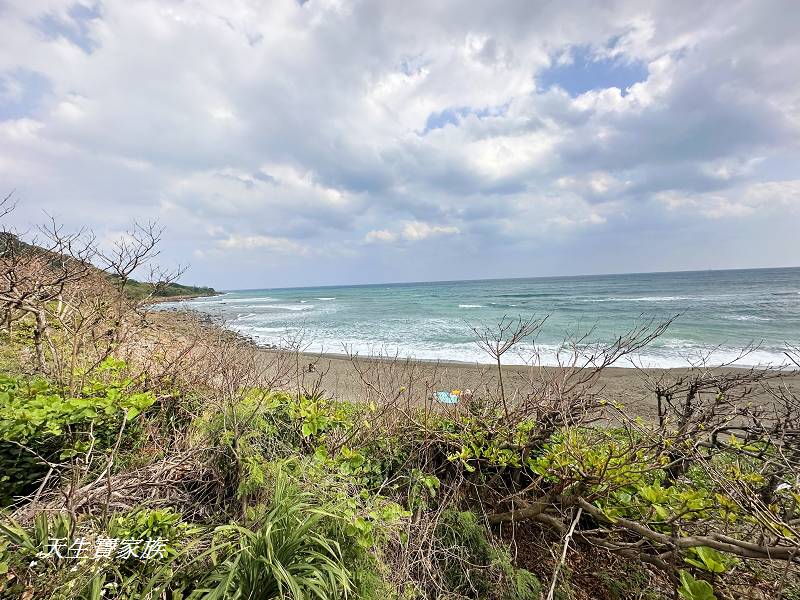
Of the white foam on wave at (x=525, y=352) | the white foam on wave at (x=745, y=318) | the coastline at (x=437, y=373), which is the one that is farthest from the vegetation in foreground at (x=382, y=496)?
the white foam on wave at (x=745, y=318)

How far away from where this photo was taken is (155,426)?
12.3ft

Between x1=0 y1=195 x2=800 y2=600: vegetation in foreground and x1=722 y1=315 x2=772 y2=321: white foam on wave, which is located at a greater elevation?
x1=0 y1=195 x2=800 y2=600: vegetation in foreground

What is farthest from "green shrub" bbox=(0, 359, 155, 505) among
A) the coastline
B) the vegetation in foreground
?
the coastline

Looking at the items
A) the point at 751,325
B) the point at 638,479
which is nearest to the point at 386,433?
the point at 638,479

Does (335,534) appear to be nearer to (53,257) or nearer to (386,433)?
(386,433)

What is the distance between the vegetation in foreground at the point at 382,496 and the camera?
2.11 meters

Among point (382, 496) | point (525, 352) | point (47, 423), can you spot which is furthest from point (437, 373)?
point (525, 352)

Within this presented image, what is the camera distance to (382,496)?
321cm

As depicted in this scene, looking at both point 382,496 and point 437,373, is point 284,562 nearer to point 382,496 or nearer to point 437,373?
point 382,496

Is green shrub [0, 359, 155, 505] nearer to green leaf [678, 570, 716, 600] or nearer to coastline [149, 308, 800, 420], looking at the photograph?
green leaf [678, 570, 716, 600]

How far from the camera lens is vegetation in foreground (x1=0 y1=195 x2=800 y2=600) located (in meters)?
2.11

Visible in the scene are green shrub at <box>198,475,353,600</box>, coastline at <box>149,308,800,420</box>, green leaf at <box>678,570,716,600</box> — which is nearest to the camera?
green leaf at <box>678,570,716,600</box>

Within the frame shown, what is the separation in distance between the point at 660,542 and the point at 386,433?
2339 millimetres

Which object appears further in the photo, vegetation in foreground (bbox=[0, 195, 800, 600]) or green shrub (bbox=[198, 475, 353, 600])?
vegetation in foreground (bbox=[0, 195, 800, 600])
